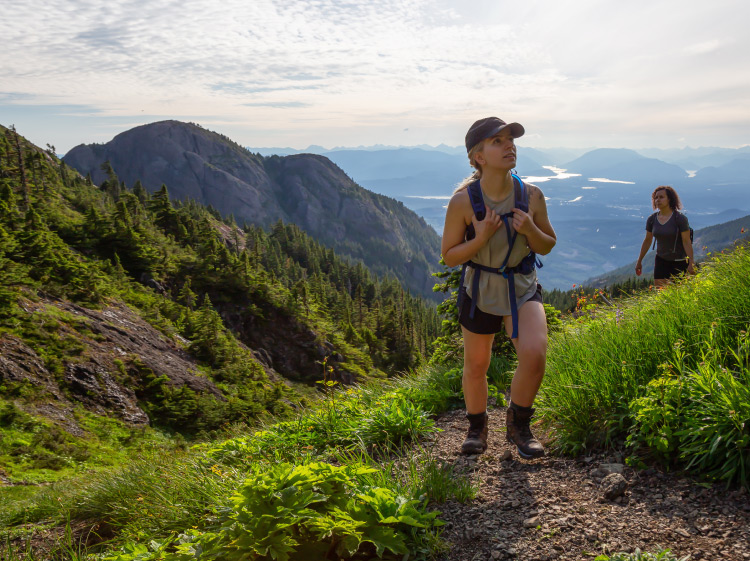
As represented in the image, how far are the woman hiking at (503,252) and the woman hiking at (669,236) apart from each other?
4.93 meters

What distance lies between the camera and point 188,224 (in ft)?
182

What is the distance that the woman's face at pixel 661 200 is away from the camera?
25.5 feet

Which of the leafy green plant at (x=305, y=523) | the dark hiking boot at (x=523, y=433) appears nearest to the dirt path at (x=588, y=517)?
the dark hiking boot at (x=523, y=433)

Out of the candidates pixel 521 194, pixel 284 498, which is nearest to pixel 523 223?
pixel 521 194

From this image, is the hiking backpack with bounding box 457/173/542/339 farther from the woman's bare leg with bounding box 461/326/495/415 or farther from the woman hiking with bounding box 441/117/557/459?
the woman's bare leg with bounding box 461/326/495/415

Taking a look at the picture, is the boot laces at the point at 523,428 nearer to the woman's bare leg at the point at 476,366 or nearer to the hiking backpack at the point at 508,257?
the woman's bare leg at the point at 476,366

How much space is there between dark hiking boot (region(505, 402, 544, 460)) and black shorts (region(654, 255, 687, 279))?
542cm

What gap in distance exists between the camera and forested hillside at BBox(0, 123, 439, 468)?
14133 mm

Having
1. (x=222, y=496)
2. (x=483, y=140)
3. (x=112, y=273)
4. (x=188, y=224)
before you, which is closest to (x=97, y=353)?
(x=112, y=273)

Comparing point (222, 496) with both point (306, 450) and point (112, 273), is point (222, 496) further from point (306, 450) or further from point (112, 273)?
point (112, 273)

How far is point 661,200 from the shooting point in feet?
25.8

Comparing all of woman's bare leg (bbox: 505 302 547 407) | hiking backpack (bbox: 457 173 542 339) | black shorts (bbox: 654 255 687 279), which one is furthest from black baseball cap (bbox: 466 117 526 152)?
black shorts (bbox: 654 255 687 279)

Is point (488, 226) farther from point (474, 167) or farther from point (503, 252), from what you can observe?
point (474, 167)

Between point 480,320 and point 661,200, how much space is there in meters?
6.11
